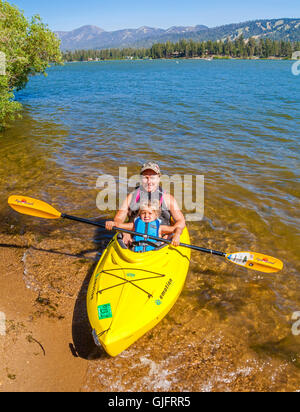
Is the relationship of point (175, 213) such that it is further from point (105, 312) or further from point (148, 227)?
point (105, 312)

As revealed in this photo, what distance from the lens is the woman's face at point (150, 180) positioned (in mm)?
6087

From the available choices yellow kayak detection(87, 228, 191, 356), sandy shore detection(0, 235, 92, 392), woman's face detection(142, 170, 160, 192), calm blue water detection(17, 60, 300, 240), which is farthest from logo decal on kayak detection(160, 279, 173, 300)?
calm blue water detection(17, 60, 300, 240)

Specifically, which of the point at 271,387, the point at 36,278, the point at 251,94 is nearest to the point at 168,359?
the point at 271,387

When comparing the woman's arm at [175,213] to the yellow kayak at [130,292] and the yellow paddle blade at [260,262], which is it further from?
the yellow paddle blade at [260,262]

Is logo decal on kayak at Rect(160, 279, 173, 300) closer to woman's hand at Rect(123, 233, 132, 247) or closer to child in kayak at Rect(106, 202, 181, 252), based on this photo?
child in kayak at Rect(106, 202, 181, 252)

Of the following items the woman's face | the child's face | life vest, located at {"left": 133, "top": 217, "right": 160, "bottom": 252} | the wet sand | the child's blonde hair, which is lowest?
the wet sand

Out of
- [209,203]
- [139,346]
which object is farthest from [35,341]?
[209,203]

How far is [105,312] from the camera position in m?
4.29

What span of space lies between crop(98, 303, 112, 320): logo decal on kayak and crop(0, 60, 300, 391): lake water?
698mm

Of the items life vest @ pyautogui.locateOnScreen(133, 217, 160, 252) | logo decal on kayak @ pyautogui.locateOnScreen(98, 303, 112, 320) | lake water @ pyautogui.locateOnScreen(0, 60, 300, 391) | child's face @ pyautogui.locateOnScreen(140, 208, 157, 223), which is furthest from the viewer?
child's face @ pyautogui.locateOnScreen(140, 208, 157, 223)

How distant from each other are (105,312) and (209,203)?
19.6ft

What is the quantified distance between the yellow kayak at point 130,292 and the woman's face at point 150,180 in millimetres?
1391

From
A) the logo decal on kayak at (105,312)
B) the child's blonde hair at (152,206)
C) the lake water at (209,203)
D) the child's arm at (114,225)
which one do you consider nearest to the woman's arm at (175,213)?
the child's blonde hair at (152,206)

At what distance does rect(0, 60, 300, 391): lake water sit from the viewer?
14.4ft
